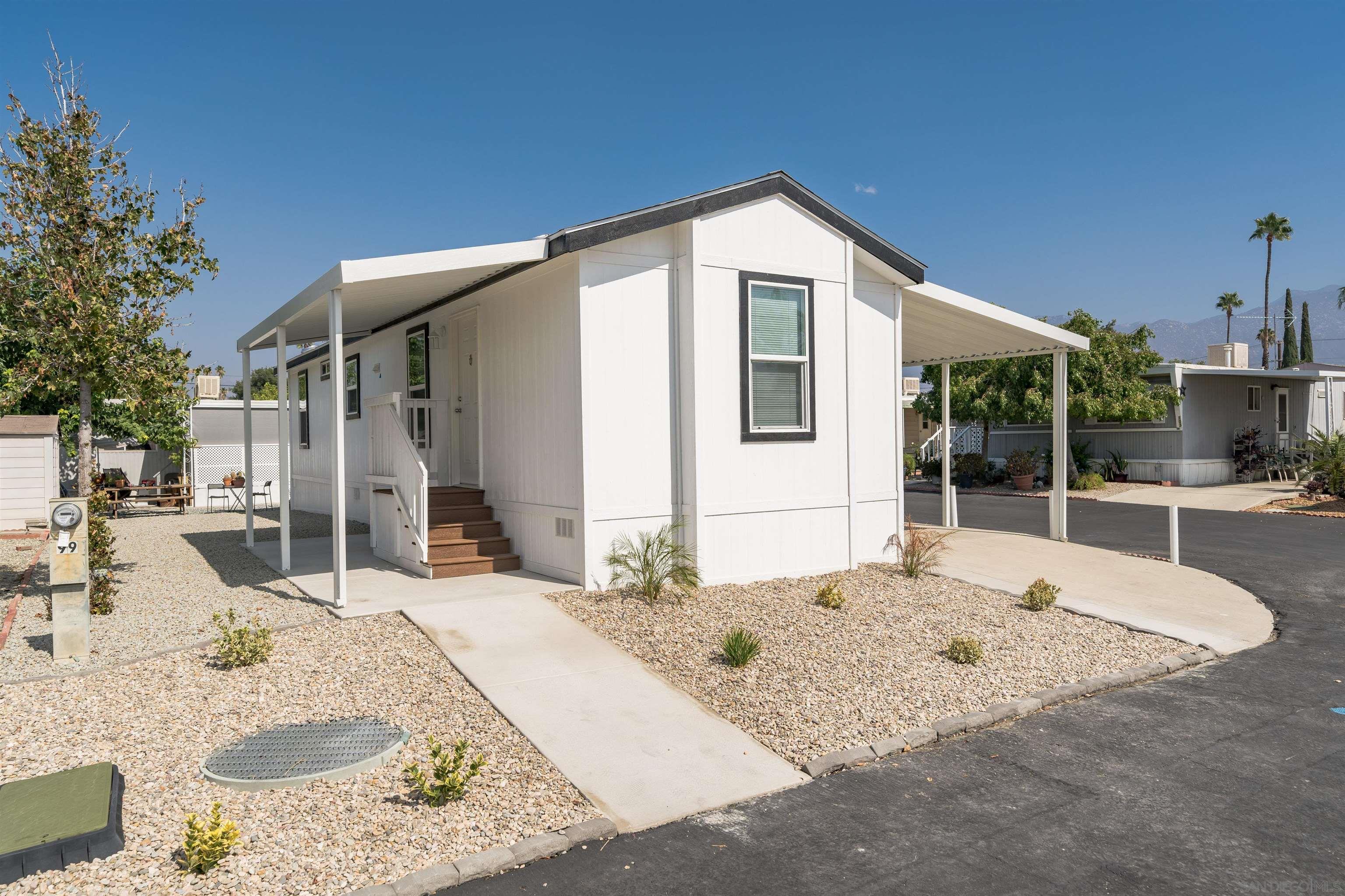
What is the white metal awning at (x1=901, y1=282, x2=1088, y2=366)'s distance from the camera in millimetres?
10617

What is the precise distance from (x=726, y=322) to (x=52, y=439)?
13.2m

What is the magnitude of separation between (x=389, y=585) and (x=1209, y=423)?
22.5m

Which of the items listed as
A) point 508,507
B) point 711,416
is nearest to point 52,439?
point 508,507

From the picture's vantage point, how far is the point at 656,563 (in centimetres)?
804

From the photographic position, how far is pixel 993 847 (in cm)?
380

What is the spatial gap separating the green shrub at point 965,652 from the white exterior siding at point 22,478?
14932 millimetres

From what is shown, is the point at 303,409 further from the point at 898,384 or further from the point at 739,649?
the point at 739,649

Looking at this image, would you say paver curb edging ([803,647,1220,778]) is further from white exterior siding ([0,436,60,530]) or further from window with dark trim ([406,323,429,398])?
white exterior siding ([0,436,60,530])

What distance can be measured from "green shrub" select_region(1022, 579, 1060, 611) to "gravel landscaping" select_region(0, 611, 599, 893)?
17.3 feet

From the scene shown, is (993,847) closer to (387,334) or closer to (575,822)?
(575,822)

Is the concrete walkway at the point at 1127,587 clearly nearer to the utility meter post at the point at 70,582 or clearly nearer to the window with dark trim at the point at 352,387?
the utility meter post at the point at 70,582

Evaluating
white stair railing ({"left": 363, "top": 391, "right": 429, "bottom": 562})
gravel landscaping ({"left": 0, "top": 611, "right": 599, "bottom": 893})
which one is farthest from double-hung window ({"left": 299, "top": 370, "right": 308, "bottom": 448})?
gravel landscaping ({"left": 0, "top": 611, "right": 599, "bottom": 893})

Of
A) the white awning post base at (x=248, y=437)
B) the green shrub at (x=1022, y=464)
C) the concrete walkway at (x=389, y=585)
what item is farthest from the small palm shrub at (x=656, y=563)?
the green shrub at (x=1022, y=464)

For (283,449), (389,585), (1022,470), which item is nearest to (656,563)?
(389,585)
